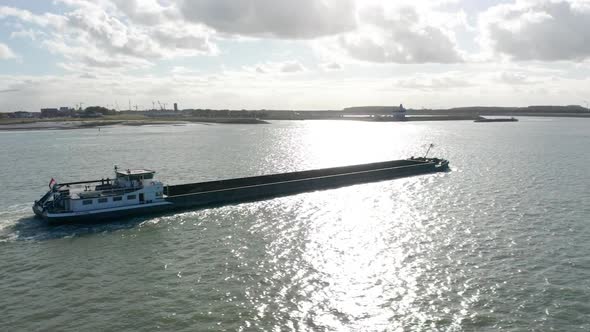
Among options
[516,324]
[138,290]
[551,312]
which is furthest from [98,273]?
[551,312]

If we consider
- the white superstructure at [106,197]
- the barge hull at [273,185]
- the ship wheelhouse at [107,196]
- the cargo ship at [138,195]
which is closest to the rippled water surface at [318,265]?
the cargo ship at [138,195]

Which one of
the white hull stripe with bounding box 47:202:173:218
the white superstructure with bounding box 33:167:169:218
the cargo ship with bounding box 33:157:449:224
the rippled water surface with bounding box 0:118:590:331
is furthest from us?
the cargo ship with bounding box 33:157:449:224

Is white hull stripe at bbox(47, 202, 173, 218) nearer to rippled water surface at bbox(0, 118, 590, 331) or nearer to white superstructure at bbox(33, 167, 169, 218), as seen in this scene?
white superstructure at bbox(33, 167, 169, 218)

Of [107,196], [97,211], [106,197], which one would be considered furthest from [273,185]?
[97,211]

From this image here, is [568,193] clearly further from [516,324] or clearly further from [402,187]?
[516,324]

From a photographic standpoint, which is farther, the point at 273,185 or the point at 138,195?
the point at 273,185

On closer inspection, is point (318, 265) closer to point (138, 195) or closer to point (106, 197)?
point (138, 195)

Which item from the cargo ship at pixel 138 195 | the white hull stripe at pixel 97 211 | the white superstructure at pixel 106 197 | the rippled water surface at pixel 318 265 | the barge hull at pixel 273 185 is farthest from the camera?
the barge hull at pixel 273 185

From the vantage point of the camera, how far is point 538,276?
25875 mm

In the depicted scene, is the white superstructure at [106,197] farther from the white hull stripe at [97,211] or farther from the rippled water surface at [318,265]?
the rippled water surface at [318,265]

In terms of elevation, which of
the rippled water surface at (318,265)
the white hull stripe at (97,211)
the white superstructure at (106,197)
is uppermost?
the white superstructure at (106,197)

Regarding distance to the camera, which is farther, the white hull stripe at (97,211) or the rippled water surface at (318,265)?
the white hull stripe at (97,211)

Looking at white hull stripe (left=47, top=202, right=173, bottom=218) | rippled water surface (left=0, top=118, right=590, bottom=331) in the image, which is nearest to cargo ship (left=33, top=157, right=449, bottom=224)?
white hull stripe (left=47, top=202, right=173, bottom=218)

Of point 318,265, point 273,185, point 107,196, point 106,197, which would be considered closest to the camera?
point 318,265
